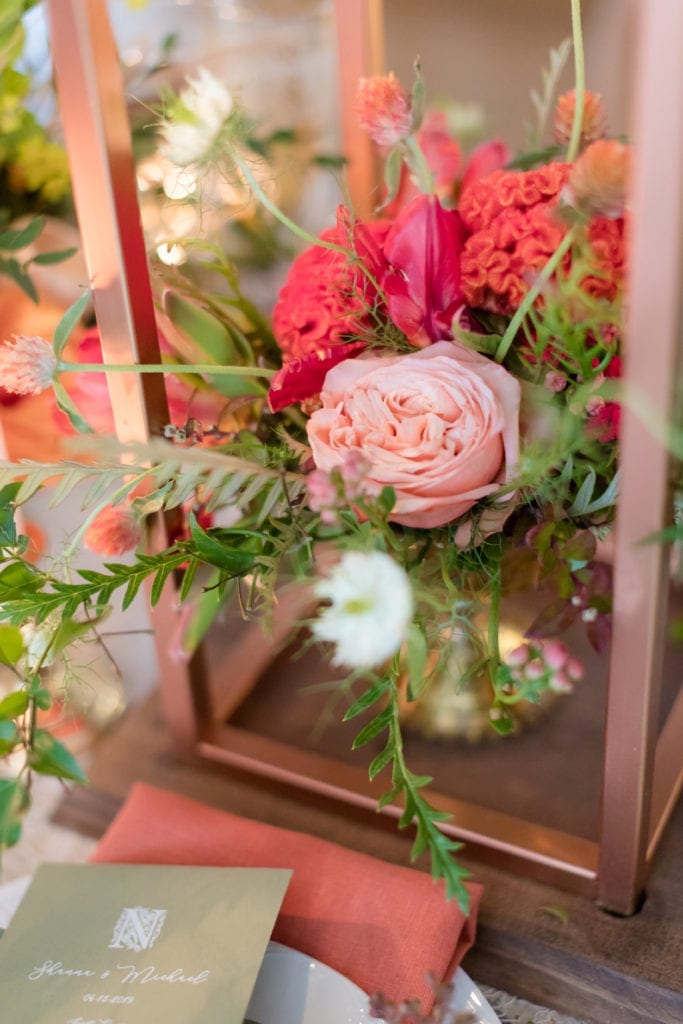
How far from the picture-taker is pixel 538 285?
42 centimetres

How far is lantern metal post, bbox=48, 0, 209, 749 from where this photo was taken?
45 centimetres

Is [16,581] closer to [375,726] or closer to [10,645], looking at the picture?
[10,645]

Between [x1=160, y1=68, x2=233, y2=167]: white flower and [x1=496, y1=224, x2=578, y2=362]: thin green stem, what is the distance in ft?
0.60

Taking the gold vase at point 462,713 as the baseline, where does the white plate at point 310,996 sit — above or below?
above

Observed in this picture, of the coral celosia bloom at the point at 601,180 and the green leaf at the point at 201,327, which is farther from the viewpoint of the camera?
the green leaf at the point at 201,327

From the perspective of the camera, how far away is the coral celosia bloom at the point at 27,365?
→ 46cm

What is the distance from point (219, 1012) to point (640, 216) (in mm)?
382

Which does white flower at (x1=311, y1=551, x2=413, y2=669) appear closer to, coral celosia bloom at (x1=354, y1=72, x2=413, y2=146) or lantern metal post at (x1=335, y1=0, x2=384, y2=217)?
coral celosia bloom at (x1=354, y1=72, x2=413, y2=146)

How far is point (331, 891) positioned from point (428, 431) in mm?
255

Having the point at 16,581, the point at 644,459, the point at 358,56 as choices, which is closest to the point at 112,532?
the point at 16,581

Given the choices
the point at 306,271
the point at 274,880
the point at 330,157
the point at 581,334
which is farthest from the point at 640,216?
the point at 330,157

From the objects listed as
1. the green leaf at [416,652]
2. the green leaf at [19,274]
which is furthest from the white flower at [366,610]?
the green leaf at [19,274]

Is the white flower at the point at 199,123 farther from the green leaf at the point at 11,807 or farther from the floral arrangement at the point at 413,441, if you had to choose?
the green leaf at the point at 11,807

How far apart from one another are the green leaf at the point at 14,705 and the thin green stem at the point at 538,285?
11.2 inches
